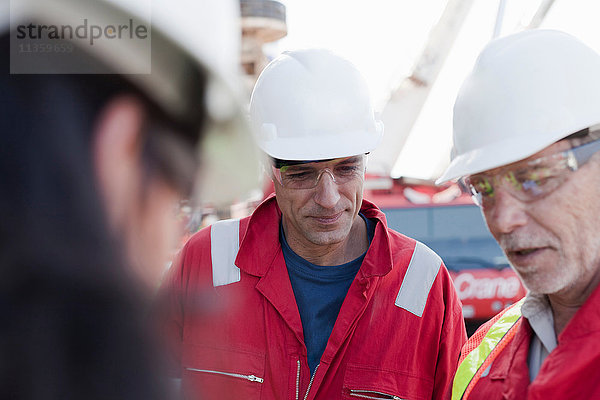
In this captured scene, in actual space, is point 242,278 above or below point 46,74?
below

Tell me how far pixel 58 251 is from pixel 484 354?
139 cm

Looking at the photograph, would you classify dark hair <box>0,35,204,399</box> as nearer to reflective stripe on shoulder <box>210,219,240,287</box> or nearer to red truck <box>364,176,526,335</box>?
reflective stripe on shoulder <box>210,219,240,287</box>

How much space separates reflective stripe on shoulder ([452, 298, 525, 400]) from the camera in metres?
1.69

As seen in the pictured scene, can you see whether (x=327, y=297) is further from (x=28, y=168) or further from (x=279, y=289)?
(x=28, y=168)

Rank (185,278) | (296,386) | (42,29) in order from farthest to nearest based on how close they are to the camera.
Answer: (185,278) < (296,386) < (42,29)

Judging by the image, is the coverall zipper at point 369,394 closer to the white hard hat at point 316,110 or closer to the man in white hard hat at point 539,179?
the man in white hard hat at point 539,179

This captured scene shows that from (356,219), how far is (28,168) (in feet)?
6.19

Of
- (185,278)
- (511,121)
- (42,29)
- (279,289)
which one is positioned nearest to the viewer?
(42,29)

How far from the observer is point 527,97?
Result: 1521 mm

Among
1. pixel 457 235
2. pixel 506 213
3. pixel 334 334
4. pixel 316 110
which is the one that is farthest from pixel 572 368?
pixel 457 235

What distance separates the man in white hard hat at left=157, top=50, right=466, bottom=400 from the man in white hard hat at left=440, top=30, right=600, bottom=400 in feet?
1.67

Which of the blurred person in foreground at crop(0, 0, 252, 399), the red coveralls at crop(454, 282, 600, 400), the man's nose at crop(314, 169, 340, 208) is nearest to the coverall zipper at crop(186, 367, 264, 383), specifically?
the man's nose at crop(314, 169, 340, 208)

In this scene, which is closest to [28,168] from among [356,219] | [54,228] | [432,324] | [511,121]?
[54,228]

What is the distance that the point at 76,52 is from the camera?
667 millimetres
